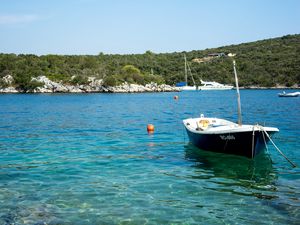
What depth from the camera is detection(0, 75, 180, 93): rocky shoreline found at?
118m

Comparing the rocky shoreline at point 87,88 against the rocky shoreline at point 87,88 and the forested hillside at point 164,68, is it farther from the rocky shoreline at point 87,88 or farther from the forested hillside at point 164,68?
the forested hillside at point 164,68

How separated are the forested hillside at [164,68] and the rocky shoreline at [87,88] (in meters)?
1.67

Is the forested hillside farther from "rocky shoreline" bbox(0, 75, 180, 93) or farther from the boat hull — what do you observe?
the boat hull

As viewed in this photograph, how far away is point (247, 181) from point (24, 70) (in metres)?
119

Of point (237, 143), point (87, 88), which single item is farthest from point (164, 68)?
point (237, 143)

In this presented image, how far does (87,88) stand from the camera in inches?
4761

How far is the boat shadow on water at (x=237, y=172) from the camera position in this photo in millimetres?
13164

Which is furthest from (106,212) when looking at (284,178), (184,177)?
(284,178)

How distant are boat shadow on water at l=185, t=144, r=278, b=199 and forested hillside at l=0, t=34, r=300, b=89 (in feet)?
340

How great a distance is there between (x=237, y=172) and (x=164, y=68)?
14373cm

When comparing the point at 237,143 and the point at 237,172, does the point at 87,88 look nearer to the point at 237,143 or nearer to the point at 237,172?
the point at 237,143

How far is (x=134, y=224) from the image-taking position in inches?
390

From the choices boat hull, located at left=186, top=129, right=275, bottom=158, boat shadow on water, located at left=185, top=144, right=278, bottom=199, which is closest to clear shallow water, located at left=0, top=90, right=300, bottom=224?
boat shadow on water, located at left=185, top=144, right=278, bottom=199

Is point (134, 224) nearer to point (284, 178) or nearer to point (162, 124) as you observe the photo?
point (284, 178)
